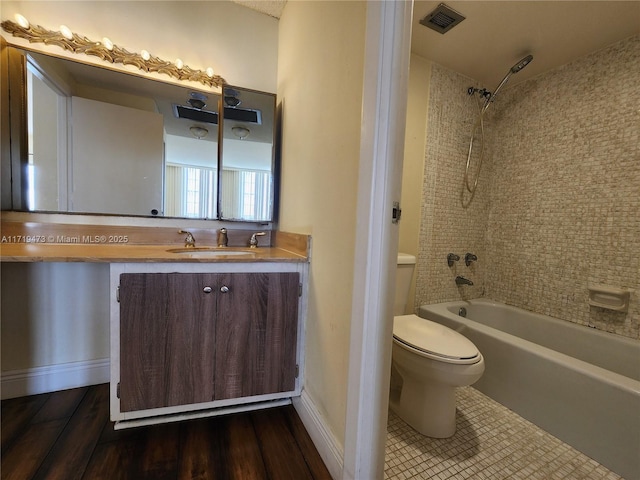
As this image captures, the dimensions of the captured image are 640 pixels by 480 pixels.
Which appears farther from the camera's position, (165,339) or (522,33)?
(522,33)

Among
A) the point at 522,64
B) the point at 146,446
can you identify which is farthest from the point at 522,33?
the point at 146,446

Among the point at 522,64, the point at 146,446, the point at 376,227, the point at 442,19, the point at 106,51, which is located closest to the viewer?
the point at 376,227

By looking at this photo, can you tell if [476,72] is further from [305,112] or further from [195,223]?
[195,223]

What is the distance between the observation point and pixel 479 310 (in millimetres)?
2199

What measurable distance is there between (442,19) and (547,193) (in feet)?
4.57

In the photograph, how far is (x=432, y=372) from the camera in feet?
3.99

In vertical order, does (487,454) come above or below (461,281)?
below

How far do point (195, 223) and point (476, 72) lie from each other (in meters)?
2.31

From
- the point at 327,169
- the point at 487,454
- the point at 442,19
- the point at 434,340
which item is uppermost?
the point at 442,19

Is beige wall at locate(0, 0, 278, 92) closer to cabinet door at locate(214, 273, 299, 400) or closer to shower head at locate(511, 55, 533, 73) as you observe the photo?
cabinet door at locate(214, 273, 299, 400)

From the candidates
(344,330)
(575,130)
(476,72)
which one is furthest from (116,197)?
(575,130)

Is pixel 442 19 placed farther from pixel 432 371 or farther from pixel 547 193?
pixel 432 371

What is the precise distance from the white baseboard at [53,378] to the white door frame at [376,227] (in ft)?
4.75

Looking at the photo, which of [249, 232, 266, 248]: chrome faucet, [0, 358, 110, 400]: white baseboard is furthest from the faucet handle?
[0, 358, 110, 400]: white baseboard
